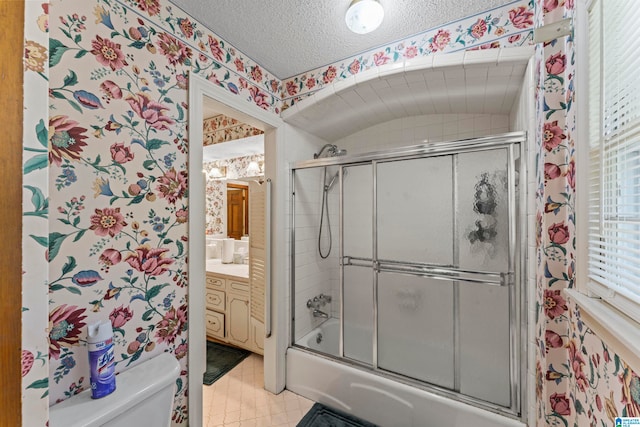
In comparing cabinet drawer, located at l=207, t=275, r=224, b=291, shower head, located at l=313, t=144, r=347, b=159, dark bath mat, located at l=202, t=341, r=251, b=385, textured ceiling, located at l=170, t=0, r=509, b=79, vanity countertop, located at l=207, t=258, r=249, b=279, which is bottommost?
dark bath mat, located at l=202, t=341, r=251, b=385

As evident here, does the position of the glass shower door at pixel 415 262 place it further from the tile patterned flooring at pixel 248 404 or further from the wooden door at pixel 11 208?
the wooden door at pixel 11 208

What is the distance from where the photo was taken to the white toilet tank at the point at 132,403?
85 centimetres

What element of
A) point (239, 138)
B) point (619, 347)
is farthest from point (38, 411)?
point (239, 138)

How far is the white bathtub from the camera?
143 centimetres

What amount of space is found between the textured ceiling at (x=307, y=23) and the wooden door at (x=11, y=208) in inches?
48.6

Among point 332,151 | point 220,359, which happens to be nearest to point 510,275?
point 332,151

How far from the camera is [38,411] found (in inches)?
15.6

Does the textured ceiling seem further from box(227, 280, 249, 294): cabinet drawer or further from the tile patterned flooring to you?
the tile patterned flooring

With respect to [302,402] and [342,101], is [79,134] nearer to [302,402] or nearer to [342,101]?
[342,101]

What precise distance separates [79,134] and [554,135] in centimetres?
190

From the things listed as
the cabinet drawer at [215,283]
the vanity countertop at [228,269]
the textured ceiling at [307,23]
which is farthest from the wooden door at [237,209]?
the textured ceiling at [307,23]

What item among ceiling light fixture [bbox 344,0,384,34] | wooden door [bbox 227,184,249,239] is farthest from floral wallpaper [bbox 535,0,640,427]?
wooden door [bbox 227,184,249,239]

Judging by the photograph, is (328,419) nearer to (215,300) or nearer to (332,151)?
(215,300)

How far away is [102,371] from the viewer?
3.08ft
